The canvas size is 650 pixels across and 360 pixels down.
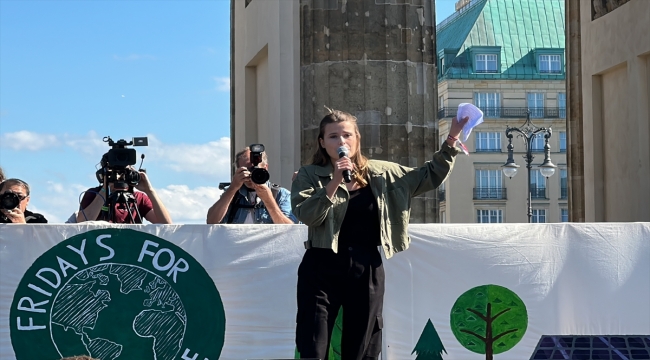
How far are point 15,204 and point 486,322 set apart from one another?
331 cm

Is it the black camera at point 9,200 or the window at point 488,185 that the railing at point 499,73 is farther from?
the black camera at point 9,200

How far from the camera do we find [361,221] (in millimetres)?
6176

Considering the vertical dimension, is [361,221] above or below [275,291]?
above

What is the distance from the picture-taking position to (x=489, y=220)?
245 ft

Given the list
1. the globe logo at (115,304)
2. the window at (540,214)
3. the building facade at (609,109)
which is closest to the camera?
the globe logo at (115,304)

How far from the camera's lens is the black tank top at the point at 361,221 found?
613 cm

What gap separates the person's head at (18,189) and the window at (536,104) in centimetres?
6903

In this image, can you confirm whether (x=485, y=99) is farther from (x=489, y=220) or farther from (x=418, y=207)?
(x=418, y=207)

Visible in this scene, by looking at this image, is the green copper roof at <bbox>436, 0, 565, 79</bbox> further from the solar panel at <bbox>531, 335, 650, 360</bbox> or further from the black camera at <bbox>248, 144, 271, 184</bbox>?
the black camera at <bbox>248, 144, 271, 184</bbox>

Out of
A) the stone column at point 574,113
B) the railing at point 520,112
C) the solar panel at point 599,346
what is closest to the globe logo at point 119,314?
the solar panel at point 599,346

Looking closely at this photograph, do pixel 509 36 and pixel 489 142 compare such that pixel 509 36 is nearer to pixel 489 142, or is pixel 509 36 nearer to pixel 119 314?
pixel 489 142

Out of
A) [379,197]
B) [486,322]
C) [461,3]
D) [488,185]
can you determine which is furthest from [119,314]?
[461,3]

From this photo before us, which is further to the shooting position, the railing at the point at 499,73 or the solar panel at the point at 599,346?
the railing at the point at 499,73

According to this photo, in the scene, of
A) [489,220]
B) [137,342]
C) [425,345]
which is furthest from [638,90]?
[489,220]
